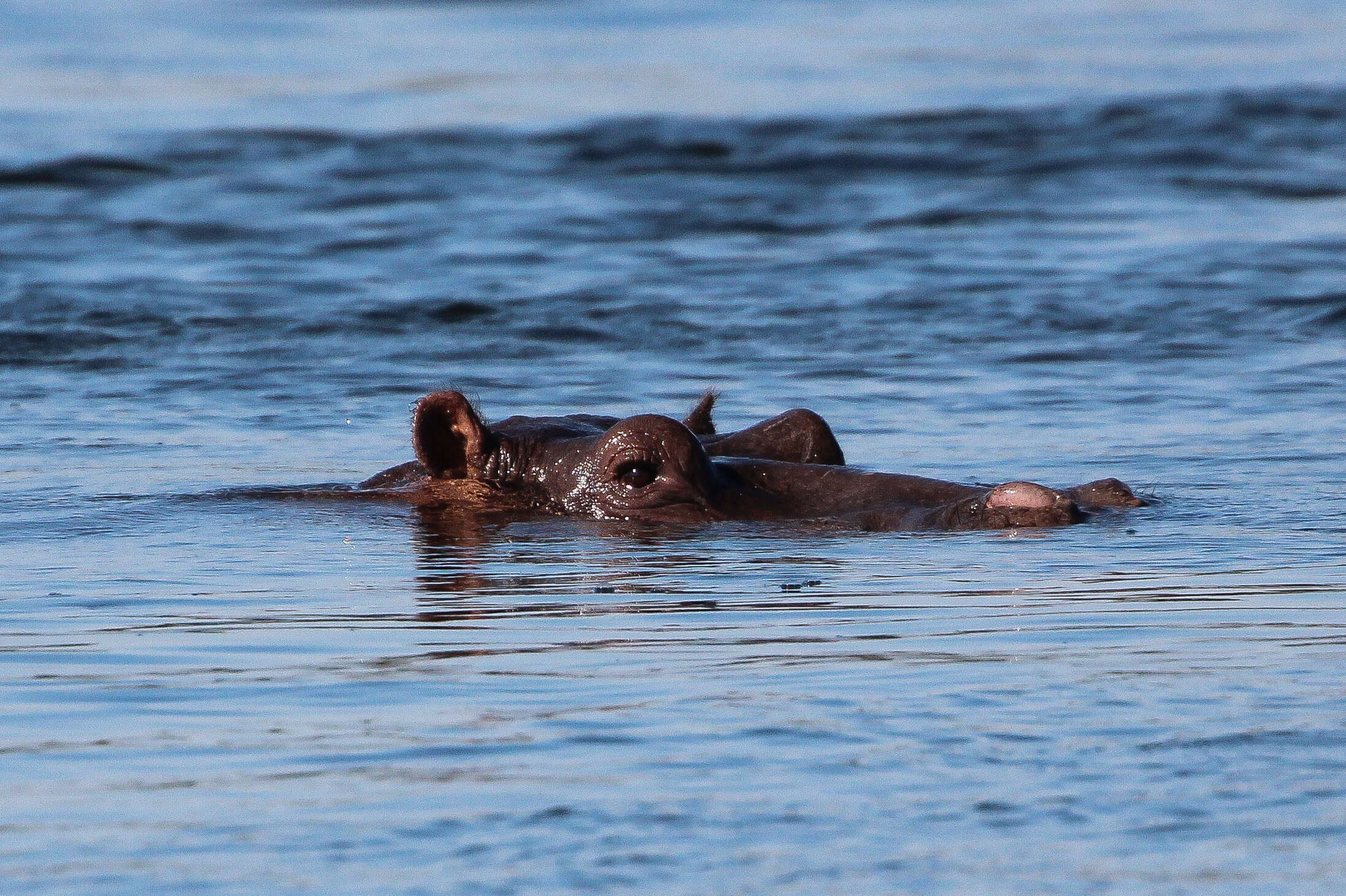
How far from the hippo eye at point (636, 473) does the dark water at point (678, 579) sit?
21cm

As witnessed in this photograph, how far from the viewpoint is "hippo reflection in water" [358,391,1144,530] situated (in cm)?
779

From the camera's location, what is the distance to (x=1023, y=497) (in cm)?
757

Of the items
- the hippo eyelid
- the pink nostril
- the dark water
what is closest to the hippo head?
the hippo eyelid

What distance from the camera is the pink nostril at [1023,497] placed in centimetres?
757

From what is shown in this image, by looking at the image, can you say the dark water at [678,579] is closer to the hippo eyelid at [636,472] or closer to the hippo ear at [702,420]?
the hippo eyelid at [636,472]

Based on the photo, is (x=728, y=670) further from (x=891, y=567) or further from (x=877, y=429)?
(x=877, y=429)

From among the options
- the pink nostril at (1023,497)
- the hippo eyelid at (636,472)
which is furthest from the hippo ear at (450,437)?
the pink nostril at (1023,497)

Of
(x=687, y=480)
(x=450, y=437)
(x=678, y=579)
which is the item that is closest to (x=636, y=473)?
(x=687, y=480)

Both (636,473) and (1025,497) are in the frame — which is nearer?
(1025,497)

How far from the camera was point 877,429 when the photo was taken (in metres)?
10.8

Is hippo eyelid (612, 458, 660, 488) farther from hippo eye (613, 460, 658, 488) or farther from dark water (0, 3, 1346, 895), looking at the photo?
dark water (0, 3, 1346, 895)

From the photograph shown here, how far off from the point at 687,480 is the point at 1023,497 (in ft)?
3.62

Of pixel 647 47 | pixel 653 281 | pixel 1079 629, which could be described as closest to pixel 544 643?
pixel 1079 629

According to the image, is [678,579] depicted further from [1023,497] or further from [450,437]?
[450,437]
